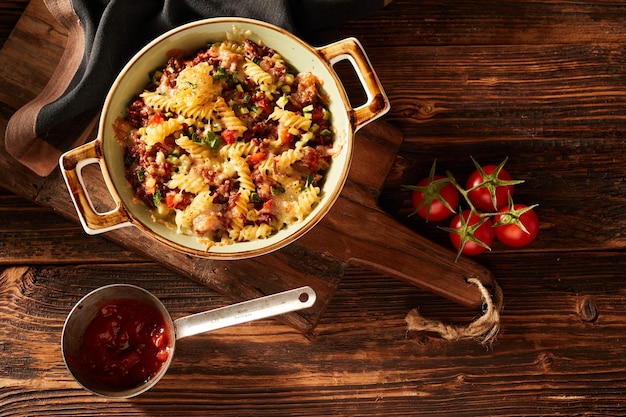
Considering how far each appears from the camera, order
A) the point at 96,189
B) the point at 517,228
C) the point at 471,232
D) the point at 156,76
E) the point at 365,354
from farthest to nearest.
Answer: the point at 365,354, the point at 517,228, the point at 471,232, the point at 96,189, the point at 156,76

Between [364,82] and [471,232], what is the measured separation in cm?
111

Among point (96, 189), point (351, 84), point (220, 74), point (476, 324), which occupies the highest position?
point (220, 74)

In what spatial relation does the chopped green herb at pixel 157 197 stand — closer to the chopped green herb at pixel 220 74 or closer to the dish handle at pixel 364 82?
the chopped green herb at pixel 220 74

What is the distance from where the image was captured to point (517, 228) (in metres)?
3.44

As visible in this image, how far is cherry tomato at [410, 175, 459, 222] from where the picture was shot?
335 centimetres

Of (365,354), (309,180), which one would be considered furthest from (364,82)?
(365,354)

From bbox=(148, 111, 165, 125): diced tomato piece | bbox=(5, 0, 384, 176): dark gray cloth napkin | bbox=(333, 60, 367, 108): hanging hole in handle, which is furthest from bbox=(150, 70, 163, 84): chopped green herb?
bbox=(333, 60, 367, 108): hanging hole in handle

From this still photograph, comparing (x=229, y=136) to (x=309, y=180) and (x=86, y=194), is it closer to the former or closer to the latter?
(x=309, y=180)

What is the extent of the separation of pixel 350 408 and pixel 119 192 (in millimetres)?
1801

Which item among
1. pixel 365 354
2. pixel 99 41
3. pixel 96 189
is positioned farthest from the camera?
pixel 365 354

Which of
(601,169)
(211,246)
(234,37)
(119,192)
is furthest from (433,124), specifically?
(119,192)

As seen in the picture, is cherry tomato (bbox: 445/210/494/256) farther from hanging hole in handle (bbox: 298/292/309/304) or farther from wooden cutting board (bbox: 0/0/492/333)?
hanging hole in handle (bbox: 298/292/309/304)

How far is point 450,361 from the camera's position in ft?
11.9

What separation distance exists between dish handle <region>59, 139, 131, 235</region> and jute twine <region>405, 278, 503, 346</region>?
67.0 inches
